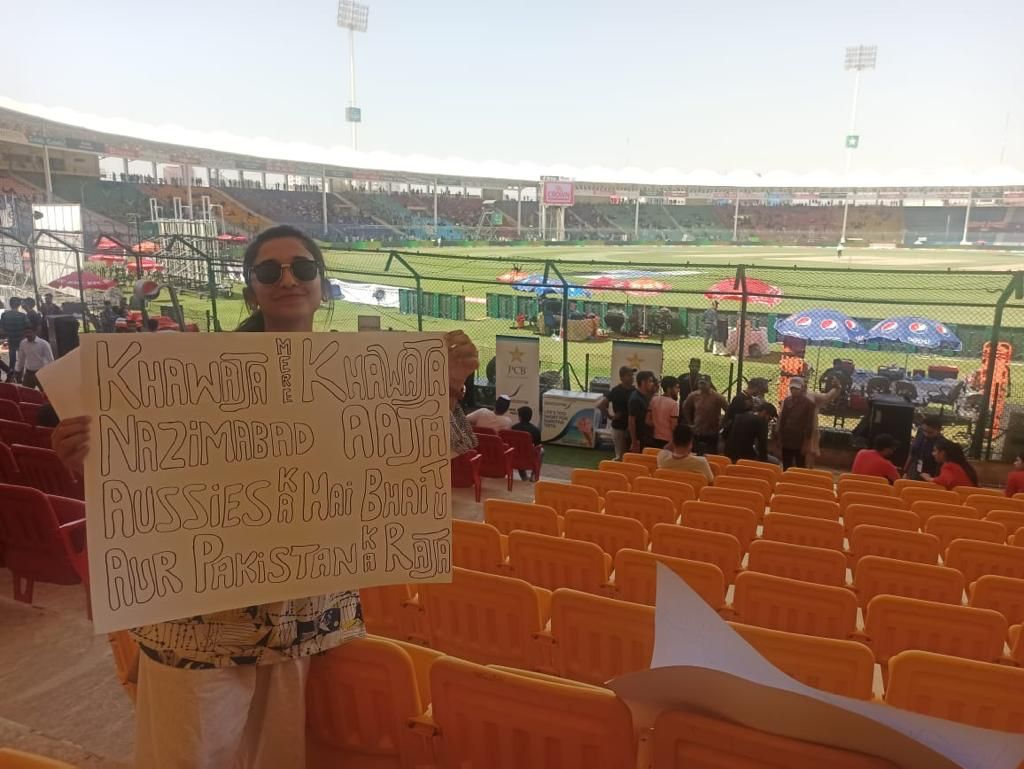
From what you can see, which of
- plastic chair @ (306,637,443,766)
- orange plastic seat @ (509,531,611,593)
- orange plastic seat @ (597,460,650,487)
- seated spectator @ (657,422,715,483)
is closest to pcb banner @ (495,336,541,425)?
orange plastic seat @ (597,460,650,487)

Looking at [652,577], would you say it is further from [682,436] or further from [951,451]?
[951,451]

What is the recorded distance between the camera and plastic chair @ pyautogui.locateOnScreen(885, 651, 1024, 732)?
2273 millimetres

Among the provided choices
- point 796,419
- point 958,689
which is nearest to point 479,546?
point 958,689

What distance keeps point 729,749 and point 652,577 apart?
2.01 meters

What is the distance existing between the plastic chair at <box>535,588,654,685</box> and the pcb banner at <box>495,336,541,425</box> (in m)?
Answer: 7.76

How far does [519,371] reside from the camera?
424 inches

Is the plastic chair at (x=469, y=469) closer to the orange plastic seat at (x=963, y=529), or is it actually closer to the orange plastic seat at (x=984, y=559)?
the orange plastic seat at (x=963, y=529)

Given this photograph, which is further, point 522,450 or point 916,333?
point 916,333

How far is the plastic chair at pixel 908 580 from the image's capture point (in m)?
3.58

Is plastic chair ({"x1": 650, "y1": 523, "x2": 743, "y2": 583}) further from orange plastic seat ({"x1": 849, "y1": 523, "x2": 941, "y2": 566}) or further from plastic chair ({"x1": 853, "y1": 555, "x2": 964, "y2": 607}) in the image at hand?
orange plastic seat ({"x1": 849, "y1": 523, "x2": 941, "y2": 566})

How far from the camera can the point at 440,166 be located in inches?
2751

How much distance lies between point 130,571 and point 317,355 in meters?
0.73

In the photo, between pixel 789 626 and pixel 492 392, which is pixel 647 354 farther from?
pixel 789 626

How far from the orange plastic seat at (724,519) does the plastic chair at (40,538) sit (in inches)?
154
